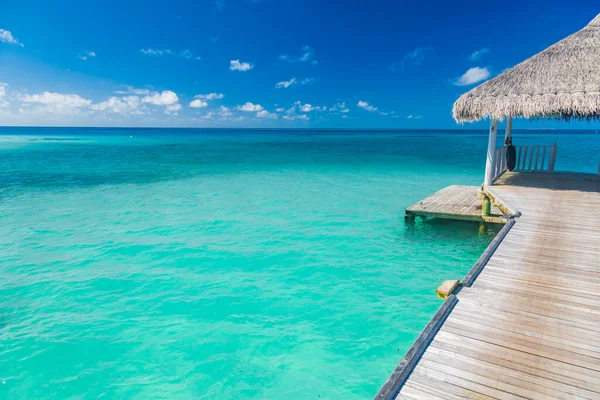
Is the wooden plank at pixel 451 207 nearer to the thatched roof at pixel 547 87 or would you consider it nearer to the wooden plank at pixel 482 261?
the wooden plank at pixel 482 261

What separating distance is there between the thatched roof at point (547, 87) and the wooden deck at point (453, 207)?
2298mm

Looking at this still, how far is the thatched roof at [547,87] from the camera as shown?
26.3ft

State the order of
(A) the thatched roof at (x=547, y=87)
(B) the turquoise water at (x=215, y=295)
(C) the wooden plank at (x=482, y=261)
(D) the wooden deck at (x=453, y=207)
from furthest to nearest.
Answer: (D) the wooden deck at (x=453, y=207) < (A) the thatched roof at (x=547, y=87) < (B) the turquoise water at (x=215, y=295) < (C) the wooden plank at (x=482, y=261)

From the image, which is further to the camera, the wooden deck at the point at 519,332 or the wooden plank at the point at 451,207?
the wooden plank at the point at 451,207

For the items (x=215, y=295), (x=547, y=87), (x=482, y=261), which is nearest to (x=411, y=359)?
(x=482, y=261)

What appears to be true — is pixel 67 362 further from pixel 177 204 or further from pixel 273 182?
pixel 273 182

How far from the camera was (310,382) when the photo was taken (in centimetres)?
416

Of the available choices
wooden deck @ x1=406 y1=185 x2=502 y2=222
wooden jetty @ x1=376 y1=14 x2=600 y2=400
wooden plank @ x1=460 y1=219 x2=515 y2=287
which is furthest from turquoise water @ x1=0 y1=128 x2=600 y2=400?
wooden jetty @ x1=376 y1=14 x2=600 y2=400

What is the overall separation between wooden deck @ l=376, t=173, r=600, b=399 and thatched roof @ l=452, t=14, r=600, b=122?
404 cm

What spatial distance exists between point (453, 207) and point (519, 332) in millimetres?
6315

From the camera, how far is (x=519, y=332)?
320 centimetres

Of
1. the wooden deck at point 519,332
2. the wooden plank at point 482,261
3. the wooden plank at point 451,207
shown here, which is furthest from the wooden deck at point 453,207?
the wooden deck at point 519,332

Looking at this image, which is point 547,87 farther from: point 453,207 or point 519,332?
point 519,332

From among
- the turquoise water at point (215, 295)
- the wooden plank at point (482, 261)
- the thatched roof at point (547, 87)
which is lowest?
the turquoise water at point (215, 295)
